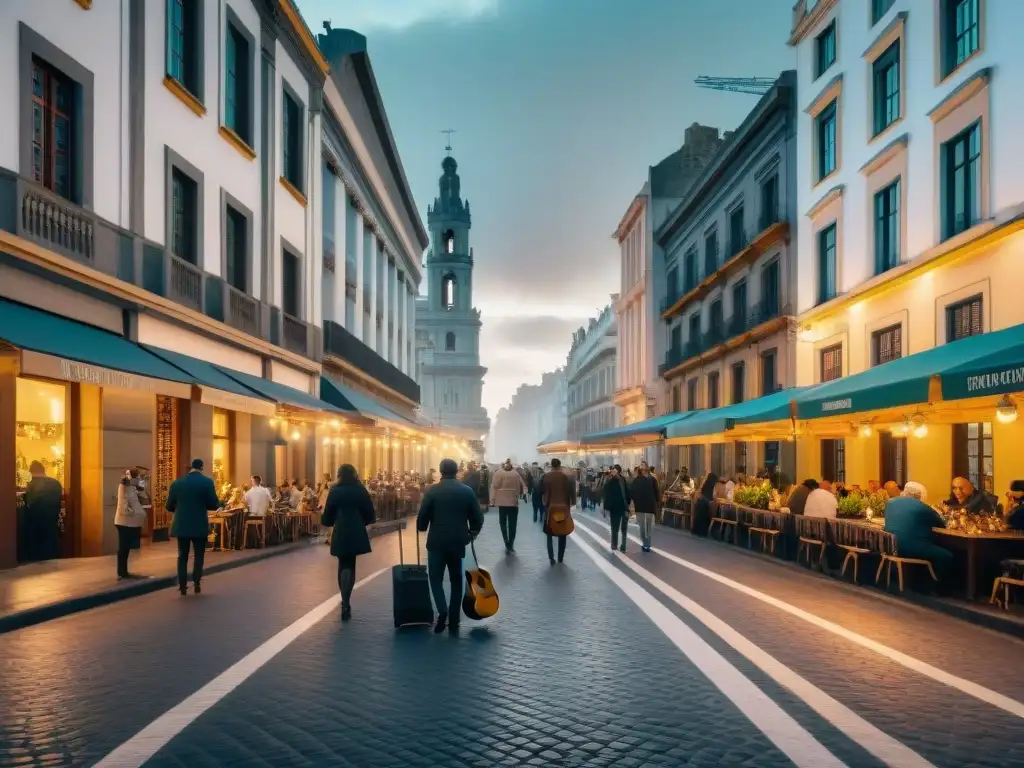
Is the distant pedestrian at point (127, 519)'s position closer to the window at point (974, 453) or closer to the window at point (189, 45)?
the window at point (189, 45)

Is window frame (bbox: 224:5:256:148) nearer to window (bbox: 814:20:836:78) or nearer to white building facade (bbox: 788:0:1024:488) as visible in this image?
white building facade (bbox: 788:0:1024:488)

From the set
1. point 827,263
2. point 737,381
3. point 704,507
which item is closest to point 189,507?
point 704,507

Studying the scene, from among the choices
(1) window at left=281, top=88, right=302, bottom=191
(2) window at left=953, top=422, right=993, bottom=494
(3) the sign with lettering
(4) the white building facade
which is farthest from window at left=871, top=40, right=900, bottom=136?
(3) the sign with lettering

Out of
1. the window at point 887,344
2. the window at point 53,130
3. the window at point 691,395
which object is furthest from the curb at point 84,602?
the window at point 691,395

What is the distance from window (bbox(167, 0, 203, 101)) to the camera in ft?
62.7

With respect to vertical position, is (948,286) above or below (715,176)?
below

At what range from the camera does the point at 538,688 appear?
684 cm

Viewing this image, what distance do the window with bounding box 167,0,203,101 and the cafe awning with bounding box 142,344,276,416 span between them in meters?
5.57

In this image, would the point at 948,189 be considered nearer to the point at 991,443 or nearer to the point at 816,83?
the point at 991,443

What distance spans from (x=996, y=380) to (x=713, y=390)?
28.8 meters

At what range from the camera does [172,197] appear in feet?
61.2

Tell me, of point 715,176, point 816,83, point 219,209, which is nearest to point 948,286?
point 816,83

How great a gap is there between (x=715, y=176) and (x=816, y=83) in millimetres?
10152

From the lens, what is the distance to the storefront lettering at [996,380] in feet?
32.5
